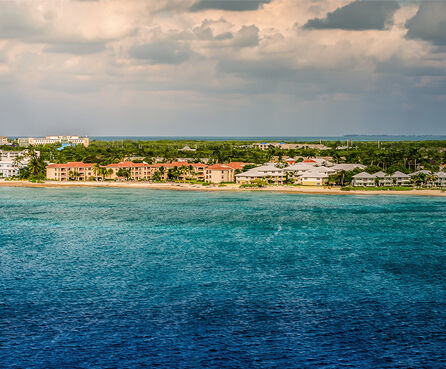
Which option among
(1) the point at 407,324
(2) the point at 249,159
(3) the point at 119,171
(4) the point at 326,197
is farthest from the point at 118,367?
(2) the point at 249,159

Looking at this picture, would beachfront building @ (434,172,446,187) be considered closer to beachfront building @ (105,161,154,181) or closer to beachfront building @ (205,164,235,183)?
beachfront building @ (205,164,235,183)

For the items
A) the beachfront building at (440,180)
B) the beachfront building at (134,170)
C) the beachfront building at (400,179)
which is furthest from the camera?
the beachfront building at (134,170)

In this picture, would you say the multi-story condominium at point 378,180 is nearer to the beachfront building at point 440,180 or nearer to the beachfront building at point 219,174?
the beachfront building at point 440,180

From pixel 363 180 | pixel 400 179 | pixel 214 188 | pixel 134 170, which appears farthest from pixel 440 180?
pixel 134 170

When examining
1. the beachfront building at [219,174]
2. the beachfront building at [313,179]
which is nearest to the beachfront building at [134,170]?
the beachfront building at [219,174]

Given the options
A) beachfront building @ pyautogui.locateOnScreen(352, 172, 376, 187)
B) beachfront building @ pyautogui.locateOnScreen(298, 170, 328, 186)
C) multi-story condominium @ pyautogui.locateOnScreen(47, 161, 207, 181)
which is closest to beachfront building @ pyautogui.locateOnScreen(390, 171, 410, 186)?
beachfront building @ pyautogui.locateOnScreen(352, 172, 376, 187)

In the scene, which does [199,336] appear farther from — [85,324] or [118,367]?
[85,324]
